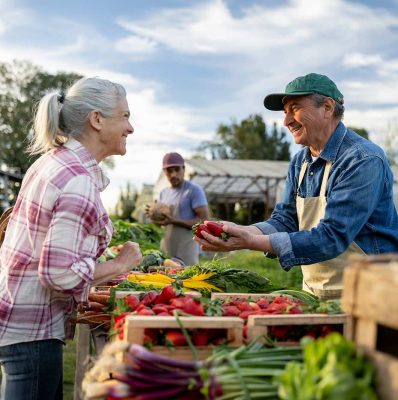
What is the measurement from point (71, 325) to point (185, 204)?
543cm

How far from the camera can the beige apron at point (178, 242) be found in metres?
8.93

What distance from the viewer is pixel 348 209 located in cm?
353

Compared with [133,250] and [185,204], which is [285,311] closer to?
[133,250]

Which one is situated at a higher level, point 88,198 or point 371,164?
point 371,164

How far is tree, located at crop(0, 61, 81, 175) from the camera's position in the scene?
135 feet

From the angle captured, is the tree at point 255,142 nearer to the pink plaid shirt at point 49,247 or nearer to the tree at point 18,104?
the tree at point 18,104

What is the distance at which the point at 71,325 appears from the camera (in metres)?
3.46

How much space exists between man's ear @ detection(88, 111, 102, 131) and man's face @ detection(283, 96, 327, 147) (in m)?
1.30

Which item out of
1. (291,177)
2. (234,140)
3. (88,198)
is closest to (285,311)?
(88,198)

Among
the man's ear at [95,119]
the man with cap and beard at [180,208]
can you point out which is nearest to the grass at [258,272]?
the man with cap and beard at [180,208]

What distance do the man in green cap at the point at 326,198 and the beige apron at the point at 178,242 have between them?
4665mm

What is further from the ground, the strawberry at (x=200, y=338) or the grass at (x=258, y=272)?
the strawberry at (x=200, y=338)

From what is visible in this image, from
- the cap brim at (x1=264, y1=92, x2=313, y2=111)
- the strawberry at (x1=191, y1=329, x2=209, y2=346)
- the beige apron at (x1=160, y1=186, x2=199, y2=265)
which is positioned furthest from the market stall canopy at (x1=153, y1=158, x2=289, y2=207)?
the strawberry at (x1=191, y1=329, x2=209, y2=346)

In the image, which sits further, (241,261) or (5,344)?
(241,261)
